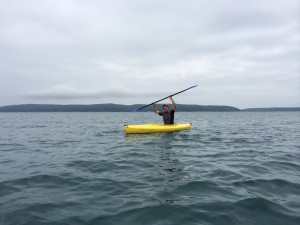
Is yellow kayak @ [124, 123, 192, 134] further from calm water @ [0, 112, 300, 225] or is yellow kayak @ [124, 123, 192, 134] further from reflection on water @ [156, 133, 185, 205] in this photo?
Answer: calm water @ [0, 112, 300, 225]

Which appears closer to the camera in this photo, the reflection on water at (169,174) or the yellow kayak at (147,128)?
the reflection on water at (169,174)

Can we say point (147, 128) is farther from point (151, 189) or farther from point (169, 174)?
point (151, 189)

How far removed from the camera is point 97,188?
589 cm

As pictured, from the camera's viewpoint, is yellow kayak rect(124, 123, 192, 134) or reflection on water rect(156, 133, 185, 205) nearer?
reflection on water rect(156, 133, 185, 205)

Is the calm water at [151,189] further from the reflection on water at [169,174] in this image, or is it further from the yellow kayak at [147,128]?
the yellow kayak at [147,128]

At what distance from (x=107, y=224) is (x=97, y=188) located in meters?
1.81

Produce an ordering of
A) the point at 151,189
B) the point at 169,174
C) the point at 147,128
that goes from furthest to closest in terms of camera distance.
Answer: the point at 147,128 < the point at 169,174 < the point at 151,189

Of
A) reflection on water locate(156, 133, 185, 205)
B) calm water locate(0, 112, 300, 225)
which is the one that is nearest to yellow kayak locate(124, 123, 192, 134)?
reflection on water locate(156, 133, 185, 205)

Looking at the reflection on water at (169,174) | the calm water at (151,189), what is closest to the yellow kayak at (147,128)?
the reflection on water at (169,174)

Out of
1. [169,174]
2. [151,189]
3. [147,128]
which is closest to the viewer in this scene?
[151,189]

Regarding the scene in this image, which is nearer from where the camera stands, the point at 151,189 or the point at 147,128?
the point at 151,189

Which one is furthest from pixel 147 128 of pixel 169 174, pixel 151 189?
pixel 151 189

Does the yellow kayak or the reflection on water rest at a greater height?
the yellow kayak

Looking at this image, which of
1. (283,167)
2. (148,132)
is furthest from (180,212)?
(148,132)
